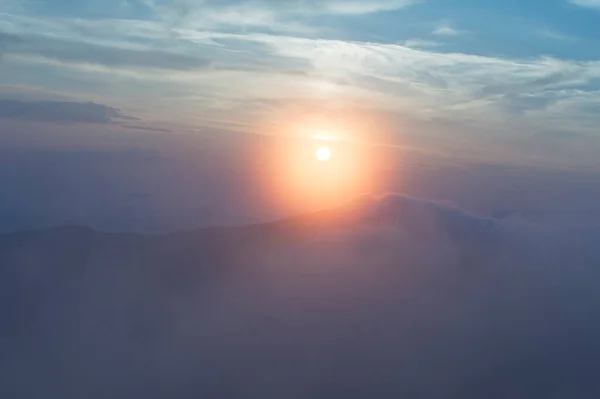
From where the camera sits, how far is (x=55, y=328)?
84312 millimetres

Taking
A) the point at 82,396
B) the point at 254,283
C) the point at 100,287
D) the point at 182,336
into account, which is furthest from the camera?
the point at 254,283

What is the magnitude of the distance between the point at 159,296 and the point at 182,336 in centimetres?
1274

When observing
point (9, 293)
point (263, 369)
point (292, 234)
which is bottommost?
point (263, 369)

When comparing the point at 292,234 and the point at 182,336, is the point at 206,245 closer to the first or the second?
the point at 292,234

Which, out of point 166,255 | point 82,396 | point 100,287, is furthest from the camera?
point 166,255

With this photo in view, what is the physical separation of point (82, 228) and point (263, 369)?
4146 centimetres

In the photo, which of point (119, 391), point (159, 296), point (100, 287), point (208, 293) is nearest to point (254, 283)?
point (208, 293)

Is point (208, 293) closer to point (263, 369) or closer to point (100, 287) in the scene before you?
point (100, 287)

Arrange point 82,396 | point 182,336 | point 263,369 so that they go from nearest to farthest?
point 82,396 < point 263,369 < point 182,336

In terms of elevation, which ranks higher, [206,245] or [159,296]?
[206,245]

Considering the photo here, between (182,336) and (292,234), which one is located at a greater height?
(292,234)

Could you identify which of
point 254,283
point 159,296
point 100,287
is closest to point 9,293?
point 100,287

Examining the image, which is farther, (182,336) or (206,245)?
(206,245)

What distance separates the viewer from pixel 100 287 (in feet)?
327
